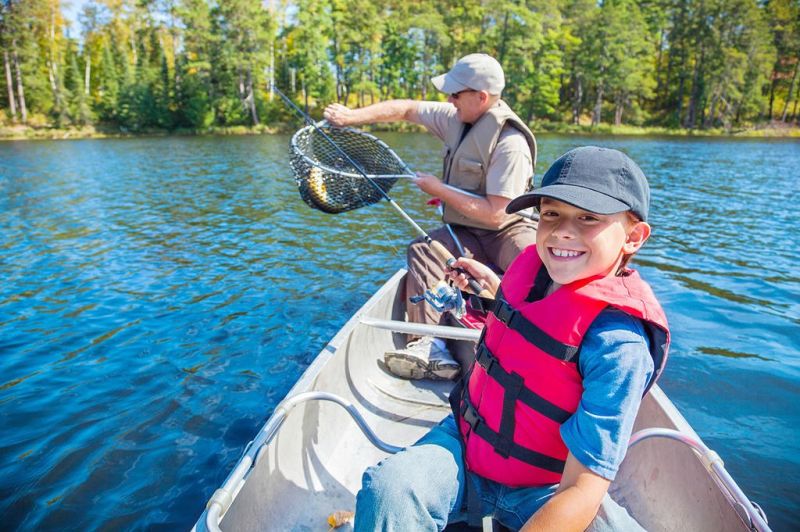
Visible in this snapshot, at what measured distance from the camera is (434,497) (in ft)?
6.19

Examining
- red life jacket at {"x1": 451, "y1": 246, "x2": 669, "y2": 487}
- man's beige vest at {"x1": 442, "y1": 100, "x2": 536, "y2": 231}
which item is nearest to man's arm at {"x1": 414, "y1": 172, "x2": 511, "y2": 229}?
man's beige vest at {"x1": 442, "y1": 100, "x2": 536, "y2": 231}

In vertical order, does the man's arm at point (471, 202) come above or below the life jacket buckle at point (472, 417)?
above

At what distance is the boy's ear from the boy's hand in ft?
4.41

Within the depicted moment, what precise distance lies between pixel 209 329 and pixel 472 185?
380 centimetres

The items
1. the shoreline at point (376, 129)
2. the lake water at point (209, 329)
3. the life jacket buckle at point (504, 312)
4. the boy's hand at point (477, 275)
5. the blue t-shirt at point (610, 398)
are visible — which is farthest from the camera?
the shoreline at point (376, 129)

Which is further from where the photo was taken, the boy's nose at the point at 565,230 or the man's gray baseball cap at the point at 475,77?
the man's gray baseball cap at the point at 475,77

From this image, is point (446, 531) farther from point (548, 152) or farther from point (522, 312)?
point (548, 152)

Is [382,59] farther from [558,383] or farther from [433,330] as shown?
[558,383]

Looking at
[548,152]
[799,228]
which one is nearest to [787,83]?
[548,152]

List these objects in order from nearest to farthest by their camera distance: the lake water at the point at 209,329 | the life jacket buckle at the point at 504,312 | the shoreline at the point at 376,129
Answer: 1. the life jacket buckle at the point at 504,312
2. the lake water at the point at 209,329
3. the shoreline at the point at 376,129

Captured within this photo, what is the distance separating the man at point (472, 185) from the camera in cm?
425

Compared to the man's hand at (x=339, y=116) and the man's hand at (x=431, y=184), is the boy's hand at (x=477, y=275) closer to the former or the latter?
the man's hand at (x=431, y=184)

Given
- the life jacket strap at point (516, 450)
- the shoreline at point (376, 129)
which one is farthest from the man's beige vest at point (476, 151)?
the shoreline at point (376, 129)

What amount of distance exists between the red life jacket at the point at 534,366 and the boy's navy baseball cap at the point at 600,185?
274 millimetres
